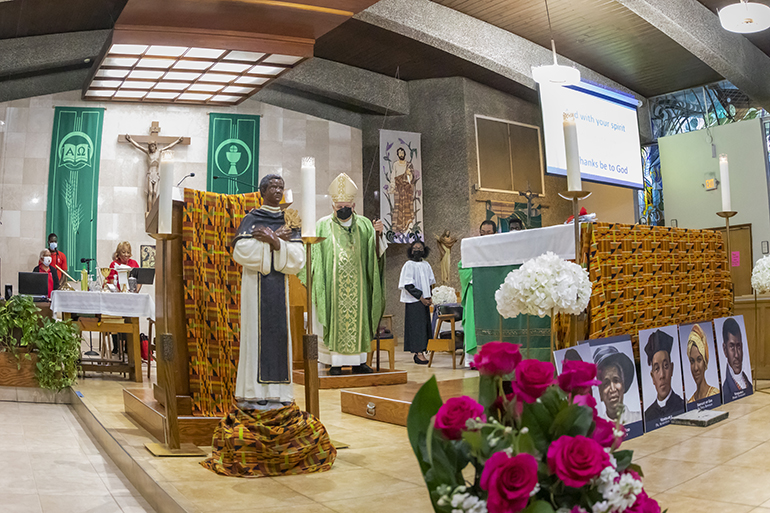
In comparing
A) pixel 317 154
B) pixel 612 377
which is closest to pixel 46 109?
pixel 317 154

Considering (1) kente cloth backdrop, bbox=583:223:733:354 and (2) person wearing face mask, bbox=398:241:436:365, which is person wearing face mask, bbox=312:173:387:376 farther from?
(1) kente cloth backdrop, bbox=583:223:733:354

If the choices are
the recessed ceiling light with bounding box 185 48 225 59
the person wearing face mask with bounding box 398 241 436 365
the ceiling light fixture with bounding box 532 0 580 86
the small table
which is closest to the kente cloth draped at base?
the small table

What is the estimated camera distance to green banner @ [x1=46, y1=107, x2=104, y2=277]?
11.9 meters

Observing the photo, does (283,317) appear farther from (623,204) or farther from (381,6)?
(623,204)

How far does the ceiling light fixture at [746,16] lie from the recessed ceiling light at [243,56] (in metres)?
6.28

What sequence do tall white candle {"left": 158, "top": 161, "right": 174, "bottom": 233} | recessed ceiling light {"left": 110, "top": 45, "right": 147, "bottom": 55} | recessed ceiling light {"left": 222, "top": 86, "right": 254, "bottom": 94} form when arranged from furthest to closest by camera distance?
recessed ceiling light {"left": 222, "top": 86, "right": 254, "bottom": 94} < recessed ceiling light {"left": 110, "top": 45, "right": 147, "bottom": 55} < tall white candle {"left": 158, "top": 161, "right": 174, "bottom": 233}

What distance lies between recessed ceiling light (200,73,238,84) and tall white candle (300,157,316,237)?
839 centimetres

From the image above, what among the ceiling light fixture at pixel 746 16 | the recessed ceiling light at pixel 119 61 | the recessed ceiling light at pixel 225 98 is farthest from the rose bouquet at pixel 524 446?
the recessed ceiling light at pixel 225 98

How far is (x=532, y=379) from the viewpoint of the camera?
1.25 metres

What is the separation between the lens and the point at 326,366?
24.0ft

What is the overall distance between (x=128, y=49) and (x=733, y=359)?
8758 millimetres

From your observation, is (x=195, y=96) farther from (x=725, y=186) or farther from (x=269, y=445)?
(x=269, y=445)

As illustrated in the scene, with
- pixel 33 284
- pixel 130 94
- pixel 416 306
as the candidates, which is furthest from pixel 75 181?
pixel 416 306

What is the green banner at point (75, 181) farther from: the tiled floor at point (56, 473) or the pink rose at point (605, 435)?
the pink rose at point (605, 435)
